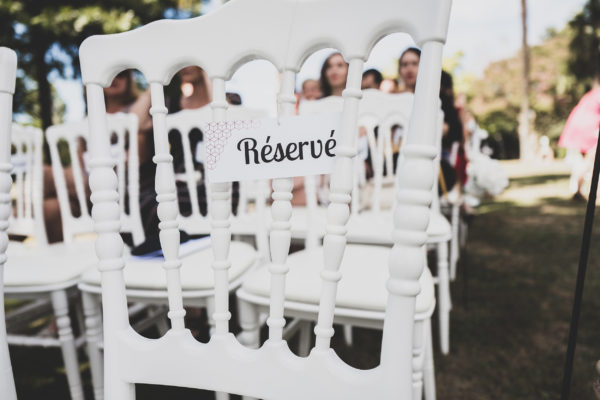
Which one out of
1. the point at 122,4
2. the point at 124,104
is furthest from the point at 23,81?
the point at 124,104

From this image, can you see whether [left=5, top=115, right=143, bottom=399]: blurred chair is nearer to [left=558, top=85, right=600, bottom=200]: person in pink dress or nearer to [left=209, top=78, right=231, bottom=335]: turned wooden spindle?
[left=209, top=78, right=231, bottom=335]: turned wooden spindle

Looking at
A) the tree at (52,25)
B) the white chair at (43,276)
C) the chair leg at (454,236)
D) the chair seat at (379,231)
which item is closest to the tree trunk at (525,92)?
the tree at (52,25)

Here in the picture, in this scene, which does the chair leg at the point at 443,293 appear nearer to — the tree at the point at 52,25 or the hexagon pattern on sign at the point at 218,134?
the hexagon pattern on sign at the point at 218,134

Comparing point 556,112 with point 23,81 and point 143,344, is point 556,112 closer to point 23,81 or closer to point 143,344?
point 23,81

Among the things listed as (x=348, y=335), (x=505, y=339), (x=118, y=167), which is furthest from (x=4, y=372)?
(x=505, y=339)

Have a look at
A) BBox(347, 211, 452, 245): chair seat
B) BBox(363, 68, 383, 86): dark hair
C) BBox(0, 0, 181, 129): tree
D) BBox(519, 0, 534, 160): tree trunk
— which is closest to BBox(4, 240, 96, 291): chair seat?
BBox(347, 211, 452, 245): chair seat

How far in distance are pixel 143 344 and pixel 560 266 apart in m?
3.25

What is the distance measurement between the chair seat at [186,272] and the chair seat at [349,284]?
0.16 metres

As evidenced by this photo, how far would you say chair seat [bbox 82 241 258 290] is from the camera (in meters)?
1.07

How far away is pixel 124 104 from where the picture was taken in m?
2.48

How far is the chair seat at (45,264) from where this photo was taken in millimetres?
1248

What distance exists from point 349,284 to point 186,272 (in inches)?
18.9

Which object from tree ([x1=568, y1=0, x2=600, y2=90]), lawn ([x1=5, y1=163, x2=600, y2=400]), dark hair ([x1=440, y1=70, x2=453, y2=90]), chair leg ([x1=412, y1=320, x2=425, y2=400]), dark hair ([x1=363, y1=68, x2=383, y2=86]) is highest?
tree ([x1=568, y1=0, x2=600, y2=90])

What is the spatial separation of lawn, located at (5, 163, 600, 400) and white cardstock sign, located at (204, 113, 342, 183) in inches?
51.5
